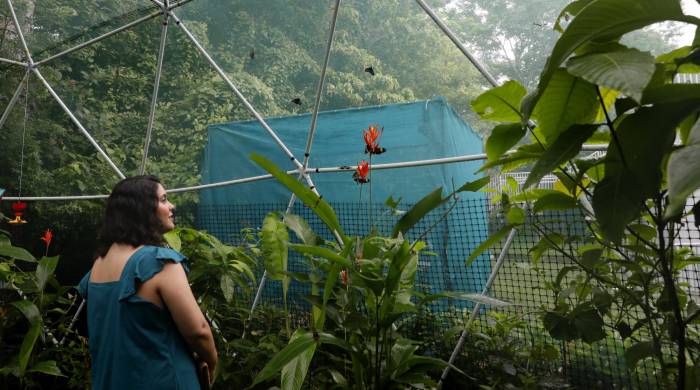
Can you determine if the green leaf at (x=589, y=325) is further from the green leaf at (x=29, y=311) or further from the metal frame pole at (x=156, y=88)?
the metal frame pole at (x=156, y=88)

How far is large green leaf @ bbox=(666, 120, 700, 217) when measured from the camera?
0.36 m

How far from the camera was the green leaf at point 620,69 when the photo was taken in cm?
51

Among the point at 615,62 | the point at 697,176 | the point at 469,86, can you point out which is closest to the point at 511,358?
the point at 469,86

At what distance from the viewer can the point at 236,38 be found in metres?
3.05

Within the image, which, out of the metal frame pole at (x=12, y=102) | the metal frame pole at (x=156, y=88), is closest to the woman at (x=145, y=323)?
the metal frame pole at (x=156, y=88)

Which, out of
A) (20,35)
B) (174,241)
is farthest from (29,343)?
(20,35)

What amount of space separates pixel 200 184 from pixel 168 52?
3.01 feet

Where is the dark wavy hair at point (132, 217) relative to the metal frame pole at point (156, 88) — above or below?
below

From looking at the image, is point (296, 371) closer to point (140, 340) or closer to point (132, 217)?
point (140, 340)

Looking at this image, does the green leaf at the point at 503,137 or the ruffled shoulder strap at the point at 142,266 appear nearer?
the green leaf at the point at 503,137

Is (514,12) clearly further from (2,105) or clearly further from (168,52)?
(2,105)

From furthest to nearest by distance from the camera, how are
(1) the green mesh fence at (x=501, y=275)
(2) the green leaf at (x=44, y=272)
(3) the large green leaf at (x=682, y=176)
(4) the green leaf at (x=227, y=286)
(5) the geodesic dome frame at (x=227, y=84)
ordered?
(2) the green leaf at (x=44, y=272) < (4) the green leaf at (x=227, y=286) < (5) the geodesic dome frame at (x=227, y=84) < (1) the green mesh fence at (x=501, y=275) < (3) the large green leaf at (x=682, y=176)

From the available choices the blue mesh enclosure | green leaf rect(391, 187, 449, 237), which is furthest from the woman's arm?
the blue mesh enclosure

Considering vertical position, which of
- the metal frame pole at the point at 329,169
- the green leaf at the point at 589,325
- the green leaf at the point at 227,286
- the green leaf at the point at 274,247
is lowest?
the green leaf at the point at 589,325
